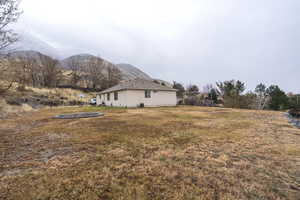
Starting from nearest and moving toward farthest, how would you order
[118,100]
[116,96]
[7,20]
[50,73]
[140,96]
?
[7,20] → [140,96] → [118,100] → [116,96] → [50,73]

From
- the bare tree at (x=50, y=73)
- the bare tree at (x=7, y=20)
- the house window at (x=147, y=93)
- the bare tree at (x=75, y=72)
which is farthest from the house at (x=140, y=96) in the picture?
the bare tree at (x=75, y=72)

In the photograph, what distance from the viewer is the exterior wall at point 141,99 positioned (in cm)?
1598

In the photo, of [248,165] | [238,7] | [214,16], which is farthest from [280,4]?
[248,165]

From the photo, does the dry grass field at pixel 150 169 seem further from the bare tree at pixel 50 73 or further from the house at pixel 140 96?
the bare tree at pixel 50 73

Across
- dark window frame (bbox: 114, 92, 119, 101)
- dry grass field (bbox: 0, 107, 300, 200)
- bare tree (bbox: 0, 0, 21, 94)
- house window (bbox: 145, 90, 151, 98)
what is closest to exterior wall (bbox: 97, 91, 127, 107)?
dark window frame (bbox: 114, 92, 119, 101)

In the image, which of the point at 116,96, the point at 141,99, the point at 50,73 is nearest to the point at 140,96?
the point at 141,99

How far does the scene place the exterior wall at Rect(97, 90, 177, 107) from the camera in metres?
16.0

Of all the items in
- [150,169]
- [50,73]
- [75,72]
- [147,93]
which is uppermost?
[75,72]

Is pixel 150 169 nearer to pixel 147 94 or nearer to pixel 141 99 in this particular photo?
pixel 141 99

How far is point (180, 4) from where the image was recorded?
51.4ft

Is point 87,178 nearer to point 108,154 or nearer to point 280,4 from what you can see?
point 108,154

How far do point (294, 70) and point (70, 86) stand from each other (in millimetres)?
53026

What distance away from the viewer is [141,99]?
655 inches

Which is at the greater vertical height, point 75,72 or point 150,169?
point 75,72
